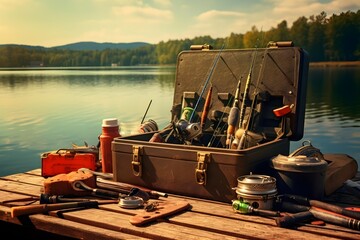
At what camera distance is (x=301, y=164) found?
13.8 feet

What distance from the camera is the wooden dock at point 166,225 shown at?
12.1 feet

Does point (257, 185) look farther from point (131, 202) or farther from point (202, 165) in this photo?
point (131, 202)

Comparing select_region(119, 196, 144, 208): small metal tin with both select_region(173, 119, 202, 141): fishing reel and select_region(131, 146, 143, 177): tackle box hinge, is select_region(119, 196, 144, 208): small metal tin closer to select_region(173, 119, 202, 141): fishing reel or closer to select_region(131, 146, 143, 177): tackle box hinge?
select_region(131, 146, 143, 177): tackle box hinge

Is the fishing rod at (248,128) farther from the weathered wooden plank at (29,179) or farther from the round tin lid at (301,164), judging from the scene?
the weathered wooden plank at (29,179)

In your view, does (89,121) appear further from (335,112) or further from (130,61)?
(130,61)

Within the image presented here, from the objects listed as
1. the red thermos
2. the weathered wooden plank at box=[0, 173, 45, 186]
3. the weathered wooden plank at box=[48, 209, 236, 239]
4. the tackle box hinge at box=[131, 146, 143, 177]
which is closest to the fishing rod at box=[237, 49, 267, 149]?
the tackle box hinge at box=[131, 146, 143, 177]

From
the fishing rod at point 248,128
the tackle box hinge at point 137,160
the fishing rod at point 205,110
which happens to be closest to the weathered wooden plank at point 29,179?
the tackle box hinge at point 137,160

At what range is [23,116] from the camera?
82.9 feet

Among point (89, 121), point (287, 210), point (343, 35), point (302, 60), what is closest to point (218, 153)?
point (287, 210)

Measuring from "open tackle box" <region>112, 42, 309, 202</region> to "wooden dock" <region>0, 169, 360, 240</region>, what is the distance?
11.3 inches

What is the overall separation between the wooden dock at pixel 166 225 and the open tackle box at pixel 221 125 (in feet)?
0.94

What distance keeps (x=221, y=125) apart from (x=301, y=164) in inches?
77.3

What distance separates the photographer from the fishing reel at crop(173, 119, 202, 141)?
5172 millimetres

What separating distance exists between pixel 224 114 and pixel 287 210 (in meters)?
2.16
